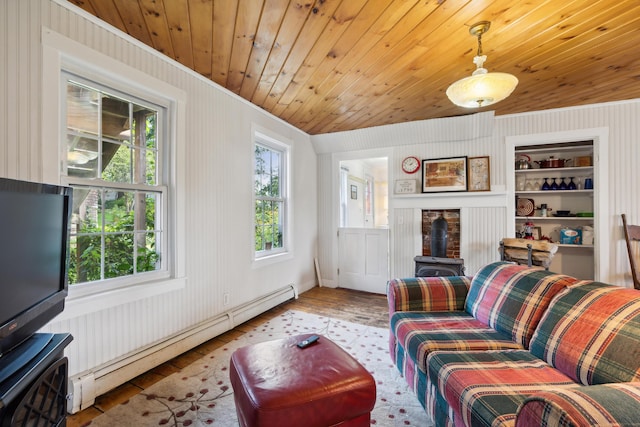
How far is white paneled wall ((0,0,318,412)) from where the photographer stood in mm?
1512

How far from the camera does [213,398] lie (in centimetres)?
179

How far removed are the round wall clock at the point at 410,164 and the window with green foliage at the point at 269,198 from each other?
69.1 inches

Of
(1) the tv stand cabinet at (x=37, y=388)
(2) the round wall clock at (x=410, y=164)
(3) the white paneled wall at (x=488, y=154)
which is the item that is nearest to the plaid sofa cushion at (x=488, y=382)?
(1) the tv stand cabinet at (x=37, y=388)

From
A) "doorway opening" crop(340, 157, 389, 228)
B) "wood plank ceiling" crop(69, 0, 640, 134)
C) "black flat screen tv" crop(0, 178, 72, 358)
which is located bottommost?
"black flat screen tv" crop(0, 178, 72, 358)

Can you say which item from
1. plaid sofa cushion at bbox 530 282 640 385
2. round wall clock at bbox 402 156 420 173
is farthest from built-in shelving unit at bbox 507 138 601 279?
plaid sofa cushion at bbox 530 282 640 385

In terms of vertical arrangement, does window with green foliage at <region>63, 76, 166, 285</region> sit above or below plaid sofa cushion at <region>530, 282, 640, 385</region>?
above

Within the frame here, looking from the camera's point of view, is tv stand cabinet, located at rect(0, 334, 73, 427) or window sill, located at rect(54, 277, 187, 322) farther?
window sill, located at rect(54, 277, 187, 322)

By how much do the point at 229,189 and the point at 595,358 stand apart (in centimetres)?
287

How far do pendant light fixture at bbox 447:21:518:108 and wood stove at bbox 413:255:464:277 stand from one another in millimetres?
1928

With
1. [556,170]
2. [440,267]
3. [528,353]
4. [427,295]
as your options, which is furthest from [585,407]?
[556,170]

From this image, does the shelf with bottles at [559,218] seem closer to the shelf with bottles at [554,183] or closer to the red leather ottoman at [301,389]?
the shelf with bottles at [554,183]

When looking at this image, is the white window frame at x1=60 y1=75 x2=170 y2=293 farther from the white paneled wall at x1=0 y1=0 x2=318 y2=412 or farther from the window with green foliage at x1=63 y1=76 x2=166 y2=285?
the white paneled wall at x1=0 y1=0 x2=318 y2=412

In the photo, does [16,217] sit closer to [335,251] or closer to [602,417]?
[602,417]

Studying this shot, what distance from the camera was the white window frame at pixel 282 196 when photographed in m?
3.22
